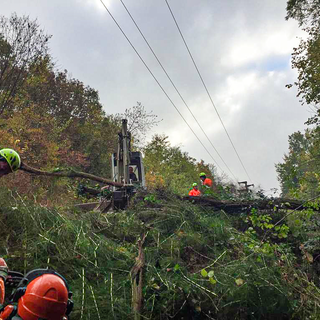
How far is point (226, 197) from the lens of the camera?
8.09 m

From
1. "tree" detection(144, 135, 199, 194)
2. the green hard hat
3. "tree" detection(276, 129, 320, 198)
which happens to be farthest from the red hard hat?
"tree" detection(144, 135, 199, 194)

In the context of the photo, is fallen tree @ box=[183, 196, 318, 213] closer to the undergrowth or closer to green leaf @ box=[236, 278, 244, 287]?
the undergrowth

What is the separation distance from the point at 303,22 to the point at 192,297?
16.8 m

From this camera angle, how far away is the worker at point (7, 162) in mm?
3451

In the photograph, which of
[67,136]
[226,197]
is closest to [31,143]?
[67,136]

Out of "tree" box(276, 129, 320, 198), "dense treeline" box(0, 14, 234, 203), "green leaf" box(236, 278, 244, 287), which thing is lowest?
"green leaf" box(236, 278, 244, 287)

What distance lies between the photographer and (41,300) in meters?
1.63

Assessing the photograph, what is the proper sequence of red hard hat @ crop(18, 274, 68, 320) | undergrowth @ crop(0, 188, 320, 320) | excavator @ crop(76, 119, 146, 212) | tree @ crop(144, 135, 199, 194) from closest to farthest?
red hard hat @ crop(18, 274, 68, 320), undergrowth @ crop(0, 188, 320, 320), excavator @ crop(76, 119, 146, 212), tree @ crop(144, 135, 199, 194)

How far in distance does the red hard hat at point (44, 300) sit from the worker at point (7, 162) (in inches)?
79.6

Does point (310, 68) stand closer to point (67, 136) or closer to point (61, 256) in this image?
point (67, 136)

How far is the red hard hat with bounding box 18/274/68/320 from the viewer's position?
1.63m

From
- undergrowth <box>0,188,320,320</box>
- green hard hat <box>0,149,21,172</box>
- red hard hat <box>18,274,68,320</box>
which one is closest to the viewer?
red hard hat <box>18,274,68,320</box>

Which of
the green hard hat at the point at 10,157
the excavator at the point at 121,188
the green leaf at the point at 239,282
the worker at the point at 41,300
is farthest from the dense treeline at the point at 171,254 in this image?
the worker at the point at 41,300

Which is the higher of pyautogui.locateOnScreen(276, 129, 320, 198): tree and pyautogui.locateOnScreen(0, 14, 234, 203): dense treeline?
pyautogui.locateOnScreen(0, 14, 234, 203): dense treeline
